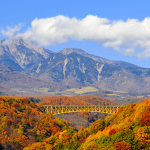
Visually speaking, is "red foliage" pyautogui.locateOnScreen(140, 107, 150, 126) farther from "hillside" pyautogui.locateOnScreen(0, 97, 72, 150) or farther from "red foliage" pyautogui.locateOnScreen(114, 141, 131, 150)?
"hillside" pyautogui.locateOnScreen(0, 97, 72, 150)

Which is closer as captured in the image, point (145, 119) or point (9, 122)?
point (145, 119)

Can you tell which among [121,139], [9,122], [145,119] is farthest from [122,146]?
[9,122]

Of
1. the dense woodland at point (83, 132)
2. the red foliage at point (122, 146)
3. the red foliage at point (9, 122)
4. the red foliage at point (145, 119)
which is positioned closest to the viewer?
the red foliage at point (122, 146)

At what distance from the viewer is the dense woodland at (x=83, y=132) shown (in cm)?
6662

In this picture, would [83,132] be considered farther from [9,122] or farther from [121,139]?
[9,122]

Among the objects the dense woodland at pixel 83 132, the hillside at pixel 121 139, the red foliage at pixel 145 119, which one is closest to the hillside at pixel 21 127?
the dense woodland at pixel 83 132

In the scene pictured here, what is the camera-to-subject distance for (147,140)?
65.3 metres

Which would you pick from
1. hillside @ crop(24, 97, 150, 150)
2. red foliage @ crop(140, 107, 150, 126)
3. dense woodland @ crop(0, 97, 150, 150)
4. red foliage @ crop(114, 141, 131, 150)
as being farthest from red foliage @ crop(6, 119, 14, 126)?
red foliage @ crop(114, 141, 131, 150)

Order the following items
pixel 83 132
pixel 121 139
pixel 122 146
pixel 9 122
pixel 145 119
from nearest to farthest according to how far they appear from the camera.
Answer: pixel 122 146 < pixel 121 139 < pixel 145 119 < pixel 83 132 < pixel 9 122

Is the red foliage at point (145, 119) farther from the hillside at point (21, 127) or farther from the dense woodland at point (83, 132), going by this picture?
the hillside at point (21, 127)

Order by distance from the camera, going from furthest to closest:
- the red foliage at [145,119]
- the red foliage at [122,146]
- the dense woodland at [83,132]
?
the red foliage at [145,119]
the dense woodland at [83,132]
the red foliage at [122,146]

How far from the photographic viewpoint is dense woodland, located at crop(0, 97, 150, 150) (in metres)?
66.6

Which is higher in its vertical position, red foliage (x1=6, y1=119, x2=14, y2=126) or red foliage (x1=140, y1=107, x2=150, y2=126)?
red foliage (x1=140, y1=107, x2=150, y2=126)

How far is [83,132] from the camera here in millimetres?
92750
